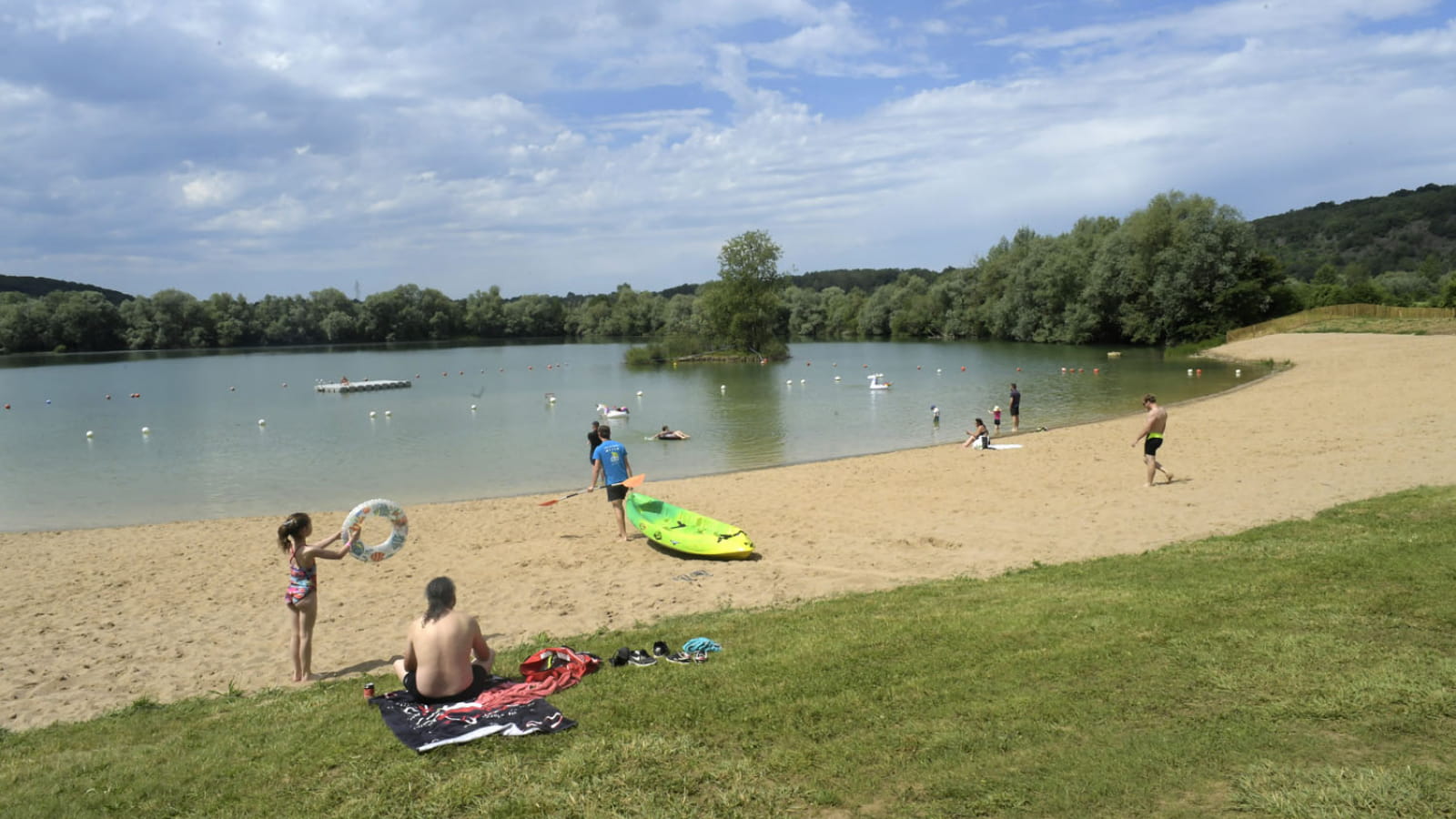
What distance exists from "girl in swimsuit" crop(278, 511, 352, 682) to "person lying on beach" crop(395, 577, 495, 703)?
2.16 meters

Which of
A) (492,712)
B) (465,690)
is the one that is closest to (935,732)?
(492,712)

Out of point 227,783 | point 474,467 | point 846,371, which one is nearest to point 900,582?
point 227,783

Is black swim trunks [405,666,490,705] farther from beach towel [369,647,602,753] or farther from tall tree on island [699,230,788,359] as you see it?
tall tree on island [699,230,788,359]

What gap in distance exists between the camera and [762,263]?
246ft

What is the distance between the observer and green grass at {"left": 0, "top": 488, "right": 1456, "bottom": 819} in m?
4.12

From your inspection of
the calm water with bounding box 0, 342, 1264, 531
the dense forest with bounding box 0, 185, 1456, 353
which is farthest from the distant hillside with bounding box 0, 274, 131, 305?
the calm water with bounding box 0, 342, 1264, 531

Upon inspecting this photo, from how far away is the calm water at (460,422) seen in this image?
2173 cm

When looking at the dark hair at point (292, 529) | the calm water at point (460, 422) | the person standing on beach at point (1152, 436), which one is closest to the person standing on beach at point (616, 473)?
the dark hair at point (292, 529)

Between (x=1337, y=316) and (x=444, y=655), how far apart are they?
64.8m

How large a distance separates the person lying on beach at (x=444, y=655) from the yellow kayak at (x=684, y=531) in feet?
19.6

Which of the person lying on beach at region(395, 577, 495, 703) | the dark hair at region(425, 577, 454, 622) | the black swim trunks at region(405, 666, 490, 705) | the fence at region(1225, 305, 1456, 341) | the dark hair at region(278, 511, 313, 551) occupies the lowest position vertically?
the black swim trunks at region(405, 666, 490, 705)

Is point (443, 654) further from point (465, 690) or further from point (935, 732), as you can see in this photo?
point (935, 732)

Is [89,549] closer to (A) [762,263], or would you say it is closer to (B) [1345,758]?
(B) [1345,758]

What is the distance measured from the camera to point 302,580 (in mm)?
7953
